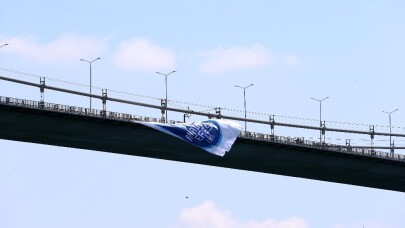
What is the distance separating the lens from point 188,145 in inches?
5384

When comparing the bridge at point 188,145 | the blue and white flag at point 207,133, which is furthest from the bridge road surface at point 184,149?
the blue and white flag at point 207,133

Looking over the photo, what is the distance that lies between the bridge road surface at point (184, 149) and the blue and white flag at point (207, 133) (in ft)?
137

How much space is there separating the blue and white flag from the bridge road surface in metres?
41.8

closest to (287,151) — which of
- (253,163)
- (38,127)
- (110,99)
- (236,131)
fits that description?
(253,163)

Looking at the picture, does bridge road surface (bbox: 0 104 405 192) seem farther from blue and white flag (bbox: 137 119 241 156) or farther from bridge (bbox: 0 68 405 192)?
blue and white flag (bbox: 137 119 241 156)

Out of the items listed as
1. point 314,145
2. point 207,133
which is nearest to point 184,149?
point 314,145

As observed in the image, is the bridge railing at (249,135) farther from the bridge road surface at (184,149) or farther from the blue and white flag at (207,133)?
the blue and white flag at (207,133)

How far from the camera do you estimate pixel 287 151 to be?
15200cm

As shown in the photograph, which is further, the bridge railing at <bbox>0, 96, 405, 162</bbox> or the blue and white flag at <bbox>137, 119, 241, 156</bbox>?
the bridge railing at <bbox>0, 96, 405, 162</bbox>

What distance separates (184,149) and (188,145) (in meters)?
2.96

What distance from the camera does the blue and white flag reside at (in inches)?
3118

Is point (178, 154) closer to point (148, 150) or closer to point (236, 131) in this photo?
point (148, 150)

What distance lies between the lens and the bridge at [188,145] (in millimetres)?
126812

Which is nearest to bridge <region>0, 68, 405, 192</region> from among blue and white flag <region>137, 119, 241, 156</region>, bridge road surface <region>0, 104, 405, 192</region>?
bridge road surface <region>0, 104, 405, 192</region>
